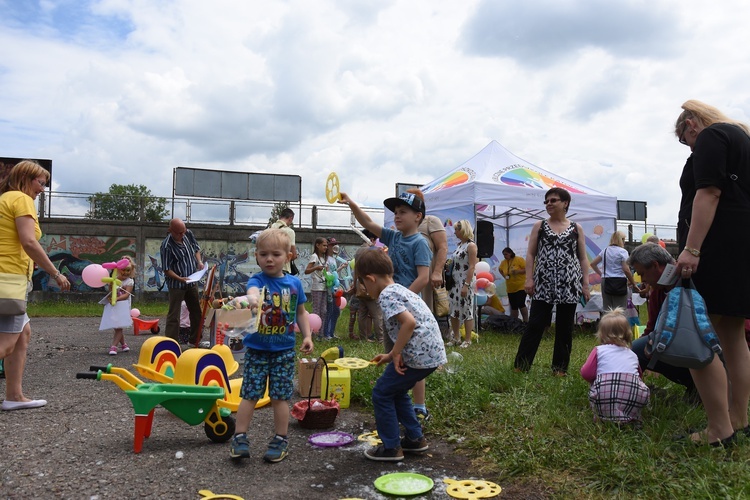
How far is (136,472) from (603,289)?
790 cm

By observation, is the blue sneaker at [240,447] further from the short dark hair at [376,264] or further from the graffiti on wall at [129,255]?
the graffiti on wall at [129,255]

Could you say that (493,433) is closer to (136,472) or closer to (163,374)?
(136,472)

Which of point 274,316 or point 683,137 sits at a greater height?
point 683,137

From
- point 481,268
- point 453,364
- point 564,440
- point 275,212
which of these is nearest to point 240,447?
point 564,440

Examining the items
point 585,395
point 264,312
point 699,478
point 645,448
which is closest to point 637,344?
point 585,395

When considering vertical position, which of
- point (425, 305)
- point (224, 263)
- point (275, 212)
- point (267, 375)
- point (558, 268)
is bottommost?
point (267, 375)

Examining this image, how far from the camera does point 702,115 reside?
336 centimetres

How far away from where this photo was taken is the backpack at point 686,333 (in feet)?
9.88

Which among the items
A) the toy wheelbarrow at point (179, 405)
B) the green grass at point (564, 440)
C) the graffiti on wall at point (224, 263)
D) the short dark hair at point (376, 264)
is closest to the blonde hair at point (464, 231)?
the green grass at point (564, 440)

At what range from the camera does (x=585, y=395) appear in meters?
4.30

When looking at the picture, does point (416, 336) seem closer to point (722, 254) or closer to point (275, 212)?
point (722, 254)

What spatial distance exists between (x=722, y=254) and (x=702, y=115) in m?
0.84

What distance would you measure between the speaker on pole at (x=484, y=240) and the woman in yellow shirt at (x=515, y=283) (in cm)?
44

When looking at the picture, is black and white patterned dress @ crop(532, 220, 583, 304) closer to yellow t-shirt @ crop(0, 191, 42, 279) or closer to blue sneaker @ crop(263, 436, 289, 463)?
blue sneaker @ crop(263, 436, 289, 463)
